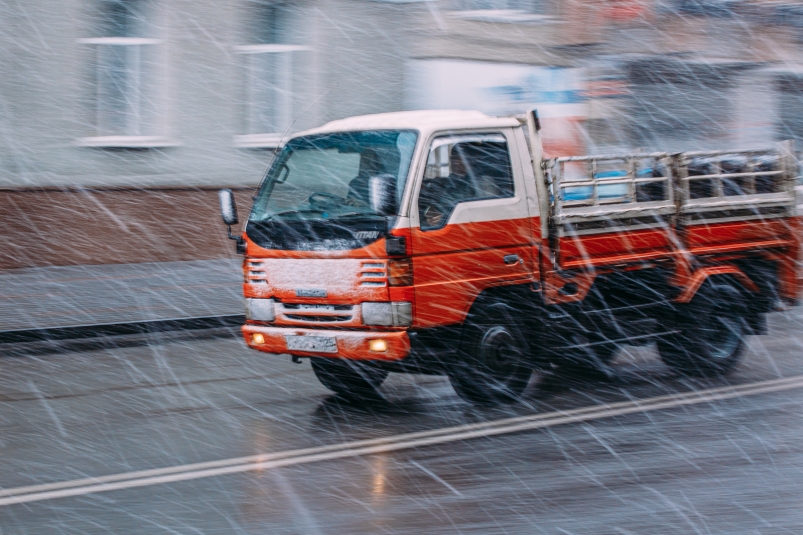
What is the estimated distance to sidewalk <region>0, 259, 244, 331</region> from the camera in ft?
40.0

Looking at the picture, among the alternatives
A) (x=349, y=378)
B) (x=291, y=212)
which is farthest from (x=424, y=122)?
(x=349, y=378)

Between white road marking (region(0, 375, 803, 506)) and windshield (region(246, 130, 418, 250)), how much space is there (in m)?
1.42

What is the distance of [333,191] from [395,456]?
2.14 m

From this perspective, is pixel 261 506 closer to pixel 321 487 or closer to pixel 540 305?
pixel 321 487

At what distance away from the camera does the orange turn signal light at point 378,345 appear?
7.45 meters

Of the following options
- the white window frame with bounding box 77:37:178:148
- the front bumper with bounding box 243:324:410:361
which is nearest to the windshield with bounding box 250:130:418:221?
the front bumper with bounding box 243:324:410:361

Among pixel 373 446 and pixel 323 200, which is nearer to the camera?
pixel 373 446

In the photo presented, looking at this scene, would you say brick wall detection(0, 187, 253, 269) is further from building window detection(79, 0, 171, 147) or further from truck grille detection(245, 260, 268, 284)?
truck grille detection(245, 260, 268, 284)

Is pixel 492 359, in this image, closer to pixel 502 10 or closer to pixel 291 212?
pixel 291 212

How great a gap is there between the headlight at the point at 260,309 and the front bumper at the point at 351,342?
0.30 feet

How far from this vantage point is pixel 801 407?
7.67 m

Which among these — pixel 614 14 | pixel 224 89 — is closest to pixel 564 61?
pixel 614 14

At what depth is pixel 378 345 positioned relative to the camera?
748 centimetres

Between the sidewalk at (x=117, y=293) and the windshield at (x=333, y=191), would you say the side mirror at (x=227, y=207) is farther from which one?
the sidewalk at (x=117, y=293)
